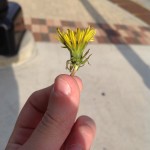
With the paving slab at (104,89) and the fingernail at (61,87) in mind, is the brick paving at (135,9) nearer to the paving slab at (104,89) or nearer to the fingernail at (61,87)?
the paving slab at (104,89)

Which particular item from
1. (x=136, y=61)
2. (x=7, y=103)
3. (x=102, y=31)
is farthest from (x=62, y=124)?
(x=102, y=31)

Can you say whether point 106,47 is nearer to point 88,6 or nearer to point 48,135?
point 88,6

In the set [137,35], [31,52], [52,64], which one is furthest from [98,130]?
[137,35]

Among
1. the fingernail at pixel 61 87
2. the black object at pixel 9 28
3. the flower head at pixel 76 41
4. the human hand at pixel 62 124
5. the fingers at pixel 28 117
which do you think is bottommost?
Answer: the black object at pixel 9 28

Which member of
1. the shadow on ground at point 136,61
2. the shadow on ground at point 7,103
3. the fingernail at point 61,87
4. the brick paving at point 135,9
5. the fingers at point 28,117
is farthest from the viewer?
the brick paving at point 135,9

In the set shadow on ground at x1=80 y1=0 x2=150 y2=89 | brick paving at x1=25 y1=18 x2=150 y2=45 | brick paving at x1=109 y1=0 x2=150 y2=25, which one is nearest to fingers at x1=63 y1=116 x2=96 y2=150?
shadow on ground at x1=80 y1=0 x2=150 y2=89

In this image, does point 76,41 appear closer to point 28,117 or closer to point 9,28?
point 28,117

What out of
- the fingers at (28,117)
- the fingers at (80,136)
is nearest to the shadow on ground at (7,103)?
the fingers at (28,117)
